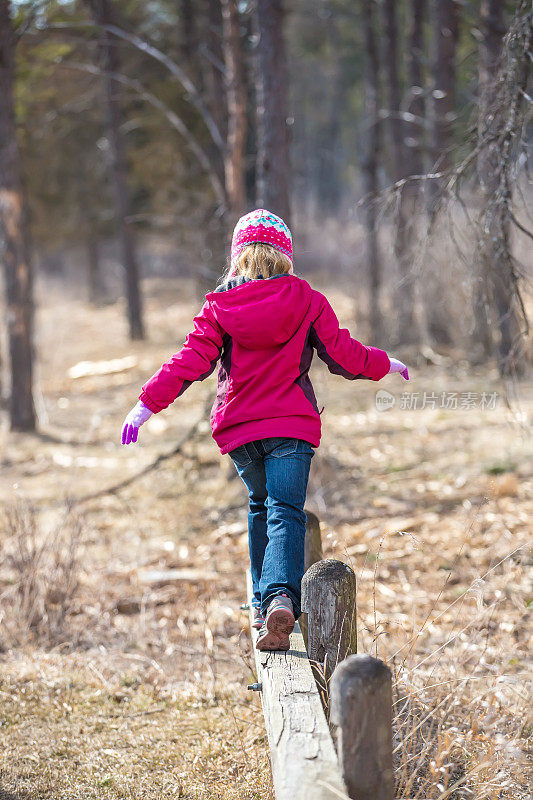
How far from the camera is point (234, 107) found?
25.2ft

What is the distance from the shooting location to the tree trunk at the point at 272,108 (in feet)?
22.0

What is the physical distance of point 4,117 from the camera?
34.6ft

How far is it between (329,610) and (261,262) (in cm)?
142

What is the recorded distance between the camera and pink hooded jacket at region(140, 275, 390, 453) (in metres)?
3.18

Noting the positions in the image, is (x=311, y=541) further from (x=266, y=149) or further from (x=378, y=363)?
(x=266, y=149)

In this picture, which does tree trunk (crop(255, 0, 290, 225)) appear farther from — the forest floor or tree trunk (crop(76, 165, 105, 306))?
tree trunk (crop(76, 165, 105, 306))

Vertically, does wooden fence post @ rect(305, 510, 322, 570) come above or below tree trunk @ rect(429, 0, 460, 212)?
below

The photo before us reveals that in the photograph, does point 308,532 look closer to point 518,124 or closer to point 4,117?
point 518,124

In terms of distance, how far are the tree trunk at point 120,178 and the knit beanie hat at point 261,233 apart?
1302 centimetres

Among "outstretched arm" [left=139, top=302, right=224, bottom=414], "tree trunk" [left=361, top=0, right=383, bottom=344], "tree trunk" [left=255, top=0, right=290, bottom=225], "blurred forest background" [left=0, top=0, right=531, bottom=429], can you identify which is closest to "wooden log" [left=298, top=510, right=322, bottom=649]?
"outstretched arm" [left=139, top=302, right=224, bottom=414]

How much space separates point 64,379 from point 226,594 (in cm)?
1079

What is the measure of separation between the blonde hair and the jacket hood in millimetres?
73

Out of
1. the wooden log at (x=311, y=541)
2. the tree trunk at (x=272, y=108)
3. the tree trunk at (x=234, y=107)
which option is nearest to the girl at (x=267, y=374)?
the wooden log at (x=311, y=541)

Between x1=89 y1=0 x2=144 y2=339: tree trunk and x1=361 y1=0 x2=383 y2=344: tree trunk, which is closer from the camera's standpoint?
x1=361 y1=0 x2=383 y2=344: tree trunk
